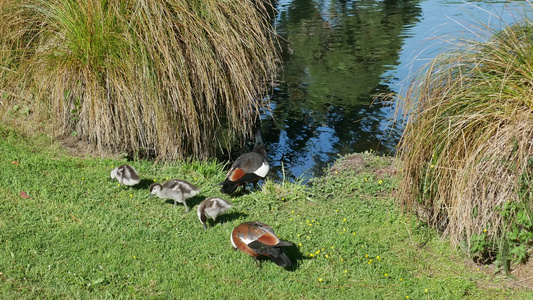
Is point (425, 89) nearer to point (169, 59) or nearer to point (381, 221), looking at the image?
point (381, 221)

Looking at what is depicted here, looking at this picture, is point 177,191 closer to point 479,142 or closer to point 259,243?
point 259,243

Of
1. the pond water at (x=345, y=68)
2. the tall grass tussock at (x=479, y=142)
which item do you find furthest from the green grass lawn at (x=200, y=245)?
the pond water at (x=345, y=68)

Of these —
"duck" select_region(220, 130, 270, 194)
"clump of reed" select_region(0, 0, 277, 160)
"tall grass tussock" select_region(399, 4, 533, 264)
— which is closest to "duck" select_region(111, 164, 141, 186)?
"clump of reed" select_region(0, 0, 277, 160)

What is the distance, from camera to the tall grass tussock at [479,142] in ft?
15.2

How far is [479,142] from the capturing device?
4770 millimetres

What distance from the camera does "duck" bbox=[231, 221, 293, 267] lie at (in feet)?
15.5

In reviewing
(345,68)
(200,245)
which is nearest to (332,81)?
(345,68)

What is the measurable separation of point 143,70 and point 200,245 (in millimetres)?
2666

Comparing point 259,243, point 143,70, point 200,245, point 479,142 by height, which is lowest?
point 200,245

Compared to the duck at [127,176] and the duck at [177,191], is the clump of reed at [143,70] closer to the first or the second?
the duck at [127,176]

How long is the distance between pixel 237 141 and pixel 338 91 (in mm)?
3696

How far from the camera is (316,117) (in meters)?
11.0

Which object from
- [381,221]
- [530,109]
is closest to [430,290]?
[381,221]

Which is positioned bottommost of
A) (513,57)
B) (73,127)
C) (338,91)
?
(338,91)
